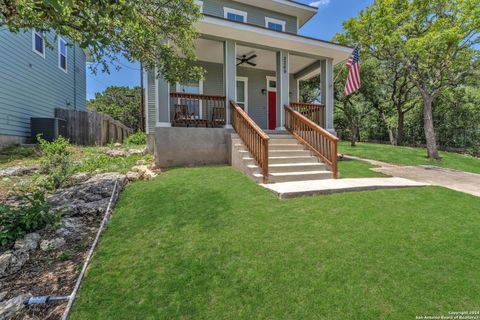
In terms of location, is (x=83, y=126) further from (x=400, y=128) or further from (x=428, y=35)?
(x=400, y=128)

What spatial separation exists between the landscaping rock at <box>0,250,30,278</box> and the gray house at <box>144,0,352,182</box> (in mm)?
3945

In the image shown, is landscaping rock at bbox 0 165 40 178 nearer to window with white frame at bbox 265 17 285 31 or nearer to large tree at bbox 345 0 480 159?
window with white frame at bbox 265 17 285 31

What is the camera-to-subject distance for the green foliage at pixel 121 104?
30984mm

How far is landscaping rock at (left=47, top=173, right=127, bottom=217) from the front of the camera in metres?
4.07

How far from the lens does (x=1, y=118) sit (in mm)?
8289

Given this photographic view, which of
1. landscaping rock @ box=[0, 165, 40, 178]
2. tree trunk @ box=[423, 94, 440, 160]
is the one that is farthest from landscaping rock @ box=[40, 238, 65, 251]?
tree trunk @ box=[423, 94, 440, 160]

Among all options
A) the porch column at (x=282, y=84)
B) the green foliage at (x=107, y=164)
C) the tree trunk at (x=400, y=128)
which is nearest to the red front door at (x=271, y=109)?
the porch column at (x=282, y=84)

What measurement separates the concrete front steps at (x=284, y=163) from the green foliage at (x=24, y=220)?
3689mm

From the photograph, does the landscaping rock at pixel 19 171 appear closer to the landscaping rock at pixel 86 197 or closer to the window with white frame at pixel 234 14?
the landscaping rock at pixel 86 197

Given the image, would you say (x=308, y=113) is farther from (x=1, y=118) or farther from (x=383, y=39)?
(x=1, y=118)

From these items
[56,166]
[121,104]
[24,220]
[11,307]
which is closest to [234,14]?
[56,166]

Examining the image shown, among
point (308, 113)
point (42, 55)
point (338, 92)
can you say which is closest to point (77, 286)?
point (308, 113)

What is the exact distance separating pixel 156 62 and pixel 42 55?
26.7ft

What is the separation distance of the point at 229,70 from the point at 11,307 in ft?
23.8
